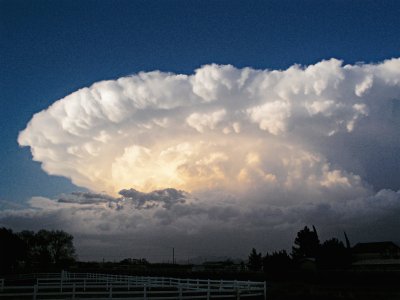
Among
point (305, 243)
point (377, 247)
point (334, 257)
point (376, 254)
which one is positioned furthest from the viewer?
point (305, 243)

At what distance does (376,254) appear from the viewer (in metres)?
83.7

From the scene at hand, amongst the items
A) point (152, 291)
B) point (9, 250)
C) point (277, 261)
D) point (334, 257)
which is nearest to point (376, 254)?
point (334, 257)

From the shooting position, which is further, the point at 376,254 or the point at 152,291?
the point at 376,254

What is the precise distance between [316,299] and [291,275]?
19.5 m

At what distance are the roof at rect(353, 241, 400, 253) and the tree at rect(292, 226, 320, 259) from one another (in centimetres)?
1211

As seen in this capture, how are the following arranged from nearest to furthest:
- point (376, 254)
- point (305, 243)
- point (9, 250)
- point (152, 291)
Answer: point (152, 291), point (376, 254), point (9, 250), point (305, 243)

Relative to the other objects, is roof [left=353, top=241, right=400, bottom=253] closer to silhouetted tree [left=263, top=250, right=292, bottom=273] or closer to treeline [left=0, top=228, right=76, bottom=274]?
silhouetted tree [left=263, top=250, right=292, bottom=273]

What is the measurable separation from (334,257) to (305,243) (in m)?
24.9

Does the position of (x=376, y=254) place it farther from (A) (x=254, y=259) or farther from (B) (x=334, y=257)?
(A) (x=254, y=259)

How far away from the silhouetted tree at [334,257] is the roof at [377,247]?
9975 millimetres

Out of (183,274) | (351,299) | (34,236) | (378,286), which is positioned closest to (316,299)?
(351,299)

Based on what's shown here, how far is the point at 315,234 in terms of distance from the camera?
105 m

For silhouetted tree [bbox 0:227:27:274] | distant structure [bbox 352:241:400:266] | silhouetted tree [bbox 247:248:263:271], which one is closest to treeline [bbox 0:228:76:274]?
silhouetted tree [bbox 0:227:27:274]

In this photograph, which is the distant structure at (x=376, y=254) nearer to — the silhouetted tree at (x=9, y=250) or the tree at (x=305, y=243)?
the tree at (x=305, y=243)
